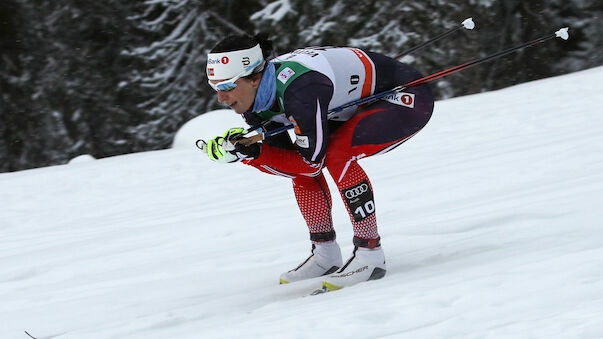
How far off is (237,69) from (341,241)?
1.75 metres

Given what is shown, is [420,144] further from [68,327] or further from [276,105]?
[68,327]

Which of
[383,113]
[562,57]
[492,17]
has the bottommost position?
[562,57]

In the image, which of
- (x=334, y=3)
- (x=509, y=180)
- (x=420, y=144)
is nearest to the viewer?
(x=509, y=180)

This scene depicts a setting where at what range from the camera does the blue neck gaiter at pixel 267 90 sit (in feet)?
11.3

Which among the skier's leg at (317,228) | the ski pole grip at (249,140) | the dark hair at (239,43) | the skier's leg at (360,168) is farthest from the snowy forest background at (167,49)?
the ski pole grip at (249,140)

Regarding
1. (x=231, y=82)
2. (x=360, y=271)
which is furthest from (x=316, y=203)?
(x=231, y=82)

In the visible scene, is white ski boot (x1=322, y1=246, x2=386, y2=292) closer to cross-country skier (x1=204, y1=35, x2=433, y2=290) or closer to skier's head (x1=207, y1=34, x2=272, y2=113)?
cross-country skier (x1=204, y1=35, x2=433, y2=290)

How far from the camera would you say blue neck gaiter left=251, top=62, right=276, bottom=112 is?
11.3 feet

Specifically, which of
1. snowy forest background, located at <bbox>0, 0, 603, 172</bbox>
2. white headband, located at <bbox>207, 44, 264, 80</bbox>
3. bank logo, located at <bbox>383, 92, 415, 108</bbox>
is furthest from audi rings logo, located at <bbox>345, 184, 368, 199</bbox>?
snowy forest background, located at <bbox>0, 0, 603, 172</bbox>

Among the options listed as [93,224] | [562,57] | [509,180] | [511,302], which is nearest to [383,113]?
[511,302]

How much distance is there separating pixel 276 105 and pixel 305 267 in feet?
3.11

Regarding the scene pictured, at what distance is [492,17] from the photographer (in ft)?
47.2

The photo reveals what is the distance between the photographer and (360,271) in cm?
364

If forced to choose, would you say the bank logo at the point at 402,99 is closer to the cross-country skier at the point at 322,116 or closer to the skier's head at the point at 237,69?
the cross-country skier at the point at 322,116
